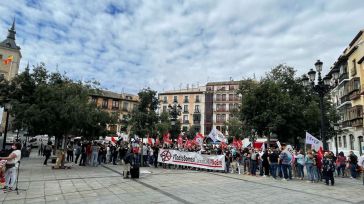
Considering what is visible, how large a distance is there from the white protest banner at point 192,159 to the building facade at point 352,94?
56.9 feet

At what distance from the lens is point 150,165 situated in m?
19.8

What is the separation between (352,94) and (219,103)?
130ft

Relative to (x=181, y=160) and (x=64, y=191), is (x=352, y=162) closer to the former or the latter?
(x=181, y=160)

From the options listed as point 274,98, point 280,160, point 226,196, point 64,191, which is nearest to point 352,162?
point 280,160

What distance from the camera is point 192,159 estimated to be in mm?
18062

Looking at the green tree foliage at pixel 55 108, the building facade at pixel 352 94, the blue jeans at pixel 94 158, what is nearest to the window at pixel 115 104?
the green tree foliage at pixel 55 108

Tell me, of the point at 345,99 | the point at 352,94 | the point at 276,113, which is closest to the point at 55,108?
the point at 276,113

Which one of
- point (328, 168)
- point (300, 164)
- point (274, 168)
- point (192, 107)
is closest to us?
point (328, 168)

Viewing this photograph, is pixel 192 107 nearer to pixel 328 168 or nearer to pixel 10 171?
pixel 328 168

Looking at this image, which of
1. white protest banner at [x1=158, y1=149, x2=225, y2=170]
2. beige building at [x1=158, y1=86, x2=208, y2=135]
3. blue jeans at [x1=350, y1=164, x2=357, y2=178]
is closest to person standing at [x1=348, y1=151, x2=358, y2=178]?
blue jeans at [x1=350, y1=164, x2=357, y2=178]

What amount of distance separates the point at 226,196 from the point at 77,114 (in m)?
10.6

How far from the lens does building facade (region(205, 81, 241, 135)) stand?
68.6 m

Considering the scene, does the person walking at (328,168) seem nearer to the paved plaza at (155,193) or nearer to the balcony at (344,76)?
the paved plaza at (155,193)

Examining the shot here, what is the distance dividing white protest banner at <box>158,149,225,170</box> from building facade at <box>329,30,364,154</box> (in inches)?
683
